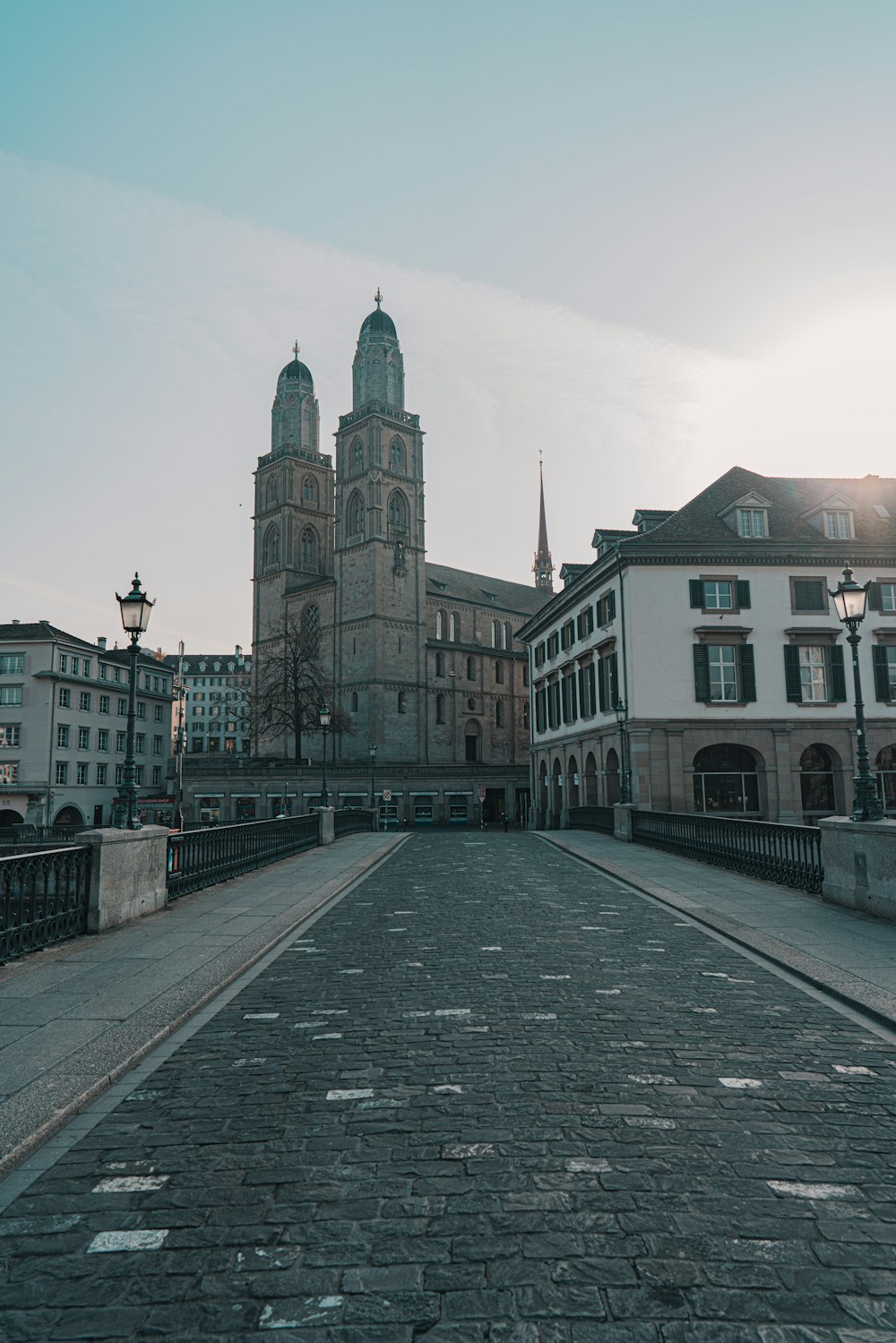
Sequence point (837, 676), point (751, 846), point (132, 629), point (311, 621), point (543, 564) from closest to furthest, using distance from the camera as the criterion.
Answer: point (132, 629)
point (751, 846)
point (837, 676)
point (311, 621)
point (543, 564)

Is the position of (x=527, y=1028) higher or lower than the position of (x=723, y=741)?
lower

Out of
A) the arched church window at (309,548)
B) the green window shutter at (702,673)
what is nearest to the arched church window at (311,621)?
the arched church window at (309,548)

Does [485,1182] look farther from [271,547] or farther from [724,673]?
[271,547]

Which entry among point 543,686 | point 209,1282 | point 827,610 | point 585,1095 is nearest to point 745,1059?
point 585,1095

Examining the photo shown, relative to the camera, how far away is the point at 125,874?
1177 cm

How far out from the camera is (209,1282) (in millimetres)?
3330

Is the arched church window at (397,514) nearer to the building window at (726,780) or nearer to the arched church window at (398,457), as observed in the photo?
the arched church window at (398,457)

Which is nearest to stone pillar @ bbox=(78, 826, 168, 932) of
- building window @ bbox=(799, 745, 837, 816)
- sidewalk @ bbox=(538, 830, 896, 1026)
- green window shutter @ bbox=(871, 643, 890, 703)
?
sidewalk @ bbox=(538, 830, 896, 1026)

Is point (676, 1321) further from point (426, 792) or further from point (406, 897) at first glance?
point (426, 792)

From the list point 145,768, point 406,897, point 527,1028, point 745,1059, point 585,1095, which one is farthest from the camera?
point 145,768

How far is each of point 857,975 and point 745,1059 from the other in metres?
3.09

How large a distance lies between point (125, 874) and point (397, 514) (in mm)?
69301

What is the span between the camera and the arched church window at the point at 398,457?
7962 centimetres

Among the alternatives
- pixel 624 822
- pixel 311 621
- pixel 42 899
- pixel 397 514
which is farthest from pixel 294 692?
pixel 42 899
